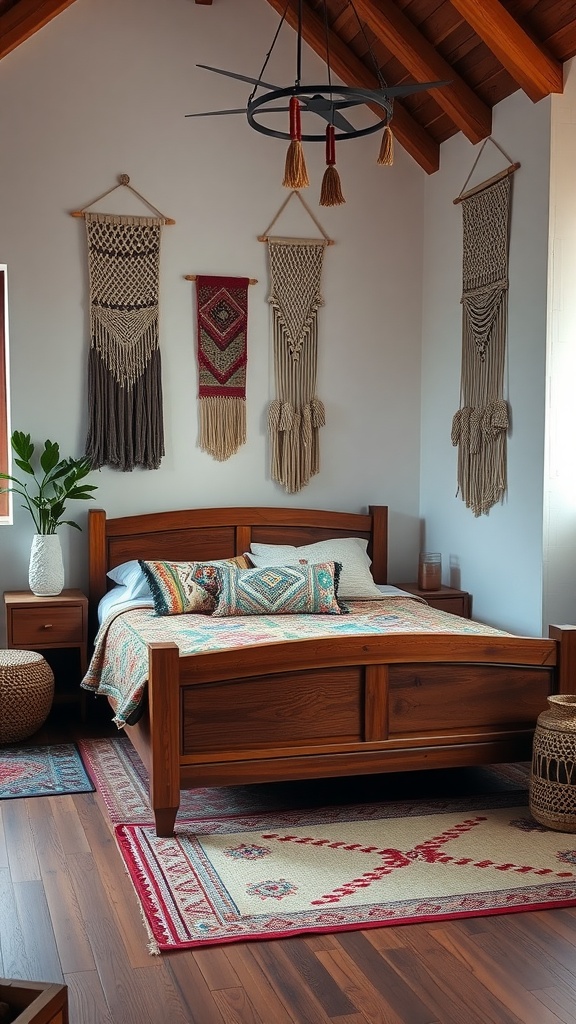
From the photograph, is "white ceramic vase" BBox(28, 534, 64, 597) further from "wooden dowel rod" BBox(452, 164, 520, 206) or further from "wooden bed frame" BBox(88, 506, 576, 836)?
"wooden dowel rod" BBox(452, 164, 520, 206)

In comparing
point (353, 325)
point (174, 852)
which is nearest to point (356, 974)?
point (174, 852)

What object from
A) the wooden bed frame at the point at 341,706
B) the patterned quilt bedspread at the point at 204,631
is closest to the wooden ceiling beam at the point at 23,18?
the patterned quilt bedspread at the point at 204,631

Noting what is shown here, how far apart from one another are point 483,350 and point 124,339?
1.85 meters

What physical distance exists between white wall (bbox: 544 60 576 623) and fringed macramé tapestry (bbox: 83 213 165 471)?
80.2 inches

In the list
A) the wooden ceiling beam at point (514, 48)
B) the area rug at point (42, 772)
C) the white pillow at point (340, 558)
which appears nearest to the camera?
the area rug at point (42, 772)

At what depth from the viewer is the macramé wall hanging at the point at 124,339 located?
530cm

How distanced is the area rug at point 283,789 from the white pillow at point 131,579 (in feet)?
2.75

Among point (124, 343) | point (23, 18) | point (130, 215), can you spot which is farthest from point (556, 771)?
point (23, 18)

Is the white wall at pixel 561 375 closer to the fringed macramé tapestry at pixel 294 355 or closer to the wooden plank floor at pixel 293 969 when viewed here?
the fringed macramé tapestry at pixel 294 355

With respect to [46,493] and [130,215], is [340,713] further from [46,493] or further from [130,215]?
[130,215]

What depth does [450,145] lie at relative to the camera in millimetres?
5570

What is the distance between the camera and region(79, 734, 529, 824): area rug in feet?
12.5

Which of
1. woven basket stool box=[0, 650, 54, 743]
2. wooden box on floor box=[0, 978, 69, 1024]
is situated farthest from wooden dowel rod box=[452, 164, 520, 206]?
wooden box on floor box=[0, 978, 69, 1024]

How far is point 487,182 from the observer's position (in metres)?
5.07
